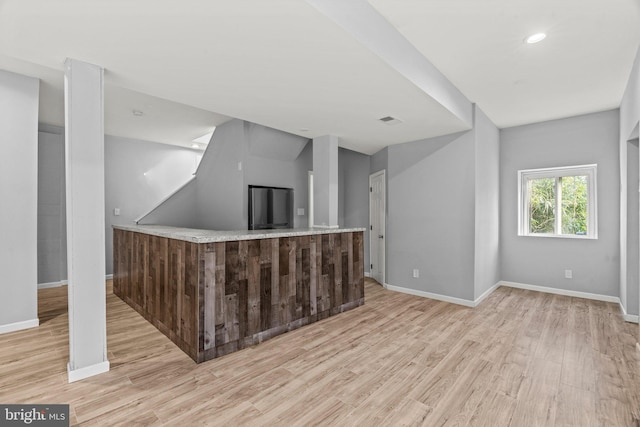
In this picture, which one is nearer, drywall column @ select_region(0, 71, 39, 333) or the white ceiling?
the white ceiling

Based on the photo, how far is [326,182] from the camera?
448 centimetres

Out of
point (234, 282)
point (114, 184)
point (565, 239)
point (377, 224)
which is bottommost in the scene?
point (234, 282)

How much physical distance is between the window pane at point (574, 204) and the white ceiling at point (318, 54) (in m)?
1.19

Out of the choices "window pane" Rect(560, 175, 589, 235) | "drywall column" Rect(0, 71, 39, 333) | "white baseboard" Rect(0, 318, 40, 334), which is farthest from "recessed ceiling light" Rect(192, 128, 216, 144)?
"window pane" Rect(560, 175, 589, 235)

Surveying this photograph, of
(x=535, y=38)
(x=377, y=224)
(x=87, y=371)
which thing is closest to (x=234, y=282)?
(x=87, y=371)

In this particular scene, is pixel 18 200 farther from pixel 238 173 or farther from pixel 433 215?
pixel 433 215

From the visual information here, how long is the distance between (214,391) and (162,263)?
1.46 meters

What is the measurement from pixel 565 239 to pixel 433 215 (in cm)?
215

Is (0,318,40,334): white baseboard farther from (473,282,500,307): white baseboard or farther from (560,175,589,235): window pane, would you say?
(560,175,589,235): window pane

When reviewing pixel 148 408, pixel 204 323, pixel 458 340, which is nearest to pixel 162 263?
pixel 204 323

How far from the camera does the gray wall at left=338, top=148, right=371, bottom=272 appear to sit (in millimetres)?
6098

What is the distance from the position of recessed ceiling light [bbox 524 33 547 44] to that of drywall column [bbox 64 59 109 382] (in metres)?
3.48

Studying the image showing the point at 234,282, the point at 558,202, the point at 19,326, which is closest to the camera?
the point at 234,282

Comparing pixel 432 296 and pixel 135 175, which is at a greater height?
pixel 135 175
